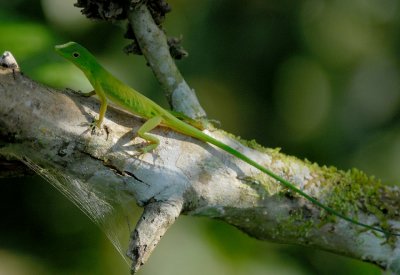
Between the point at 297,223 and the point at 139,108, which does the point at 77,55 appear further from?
the point at 297,223

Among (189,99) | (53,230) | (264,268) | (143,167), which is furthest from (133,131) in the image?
(53,230)

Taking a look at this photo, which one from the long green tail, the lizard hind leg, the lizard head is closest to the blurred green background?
the lizard head

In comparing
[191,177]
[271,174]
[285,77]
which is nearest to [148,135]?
[191,177]

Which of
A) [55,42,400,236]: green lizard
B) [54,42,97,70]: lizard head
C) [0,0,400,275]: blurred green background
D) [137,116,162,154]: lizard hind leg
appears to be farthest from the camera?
[0,0,400,275]: blurred green background

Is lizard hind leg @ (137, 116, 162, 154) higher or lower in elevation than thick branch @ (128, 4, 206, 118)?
lower

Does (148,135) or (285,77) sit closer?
(148,135)

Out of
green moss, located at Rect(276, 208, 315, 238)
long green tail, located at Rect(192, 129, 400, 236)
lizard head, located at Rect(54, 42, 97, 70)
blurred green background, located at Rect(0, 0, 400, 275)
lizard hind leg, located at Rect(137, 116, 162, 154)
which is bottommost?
lizard hind leg, located at Rect(137, 116, 162, 154)

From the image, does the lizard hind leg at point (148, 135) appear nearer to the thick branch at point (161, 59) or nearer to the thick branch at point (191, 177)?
the thick branch at point (191, 177)

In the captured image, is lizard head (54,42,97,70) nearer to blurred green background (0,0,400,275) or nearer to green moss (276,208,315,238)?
green moss (276,208,315,238)
